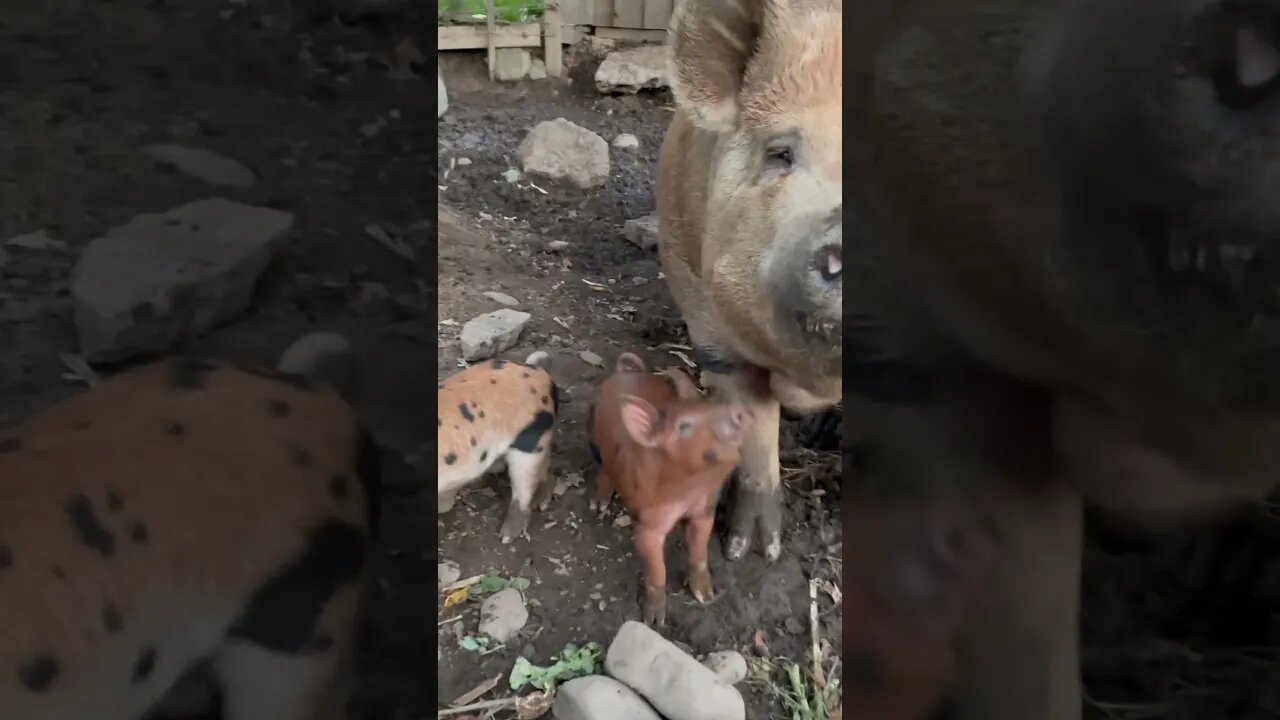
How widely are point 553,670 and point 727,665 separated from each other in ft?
0.65

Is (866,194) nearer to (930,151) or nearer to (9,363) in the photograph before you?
(930,151)

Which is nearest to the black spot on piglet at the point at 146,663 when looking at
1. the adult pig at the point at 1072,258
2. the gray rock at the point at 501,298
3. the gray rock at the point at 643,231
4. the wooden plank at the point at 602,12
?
the adult pig at the point at 1072,258

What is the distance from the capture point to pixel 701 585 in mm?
1145

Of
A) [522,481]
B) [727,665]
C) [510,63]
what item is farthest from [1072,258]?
[510,63]

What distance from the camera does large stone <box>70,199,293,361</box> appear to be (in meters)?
0.30

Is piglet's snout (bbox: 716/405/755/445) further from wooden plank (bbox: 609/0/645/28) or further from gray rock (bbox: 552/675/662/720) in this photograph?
wooden plank (bbox: 609/0/645/28)

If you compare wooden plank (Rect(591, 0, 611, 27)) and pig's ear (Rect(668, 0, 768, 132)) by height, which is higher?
Result: wooden plank (Rect(591, 0, 611, 27))

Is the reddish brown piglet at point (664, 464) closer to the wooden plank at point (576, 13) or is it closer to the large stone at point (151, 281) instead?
the large stone at point (151, 281)

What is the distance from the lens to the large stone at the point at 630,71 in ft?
6.84

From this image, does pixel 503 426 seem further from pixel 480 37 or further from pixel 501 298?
pixel 480 37

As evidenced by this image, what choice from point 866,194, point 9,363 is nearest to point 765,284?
point 866,194

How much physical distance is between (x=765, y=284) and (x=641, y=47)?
53.1 inches

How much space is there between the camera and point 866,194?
313 millimetres

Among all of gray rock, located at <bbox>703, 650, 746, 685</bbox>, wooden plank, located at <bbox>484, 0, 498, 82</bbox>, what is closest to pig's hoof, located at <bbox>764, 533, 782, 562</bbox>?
gray rock, located at <bbox>703, 650, 746, 685</bbox>
